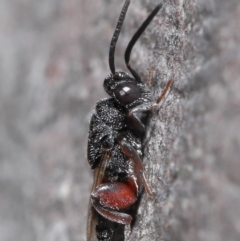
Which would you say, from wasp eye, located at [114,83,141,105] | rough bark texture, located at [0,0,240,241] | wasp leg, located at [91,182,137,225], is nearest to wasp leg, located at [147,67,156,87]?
rough bark texture, located at [0,0,240,241]

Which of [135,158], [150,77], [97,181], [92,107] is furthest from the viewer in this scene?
[92,107]

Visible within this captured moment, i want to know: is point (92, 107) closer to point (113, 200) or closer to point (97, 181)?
point (97, 181)

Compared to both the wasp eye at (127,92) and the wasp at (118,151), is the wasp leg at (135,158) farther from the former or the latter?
the wasp eye at (127,92)

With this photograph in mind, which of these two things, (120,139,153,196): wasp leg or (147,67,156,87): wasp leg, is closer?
(120,139,153,196): wasp leg

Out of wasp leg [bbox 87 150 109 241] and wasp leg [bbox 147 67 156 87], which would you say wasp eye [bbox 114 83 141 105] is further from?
wasp leg [bbox 87 150 109 241]

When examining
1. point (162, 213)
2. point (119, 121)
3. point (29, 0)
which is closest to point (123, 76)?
point (119, 121)

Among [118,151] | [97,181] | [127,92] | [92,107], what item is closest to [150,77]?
[127,92]
